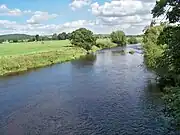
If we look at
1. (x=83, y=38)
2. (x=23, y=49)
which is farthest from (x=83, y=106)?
(x=83, y=38)

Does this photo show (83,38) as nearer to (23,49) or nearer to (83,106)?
(23,49)

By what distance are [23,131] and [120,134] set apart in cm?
805

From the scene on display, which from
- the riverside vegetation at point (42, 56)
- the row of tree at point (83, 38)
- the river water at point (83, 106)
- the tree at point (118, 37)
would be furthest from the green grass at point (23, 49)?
the river water at point (83, 106)

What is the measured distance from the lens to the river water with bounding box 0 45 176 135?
2248 centimetres

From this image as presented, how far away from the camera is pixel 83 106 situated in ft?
94.7

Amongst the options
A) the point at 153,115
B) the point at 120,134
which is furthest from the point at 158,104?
the point at 120,134

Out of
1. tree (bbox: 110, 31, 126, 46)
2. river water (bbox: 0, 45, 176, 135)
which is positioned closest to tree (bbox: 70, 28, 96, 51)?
tree (bbox: 110, 31, 126, 46)

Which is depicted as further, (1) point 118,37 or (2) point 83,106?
(1) point 118,37

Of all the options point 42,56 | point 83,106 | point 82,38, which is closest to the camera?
point 83,106

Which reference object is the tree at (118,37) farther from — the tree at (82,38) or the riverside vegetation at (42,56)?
the tree at (82,38)

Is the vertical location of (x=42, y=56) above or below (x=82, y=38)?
below

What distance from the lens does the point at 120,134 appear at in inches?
827

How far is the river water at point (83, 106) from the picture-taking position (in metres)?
22.5

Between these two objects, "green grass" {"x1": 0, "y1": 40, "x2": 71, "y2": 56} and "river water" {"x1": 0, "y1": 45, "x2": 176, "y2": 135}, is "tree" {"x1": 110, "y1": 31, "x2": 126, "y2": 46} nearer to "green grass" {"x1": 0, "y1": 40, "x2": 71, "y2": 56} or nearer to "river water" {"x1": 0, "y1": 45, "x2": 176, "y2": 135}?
"green grass" {"x1": 0, "y1": 40, "x2": 71, "y2": 56}
